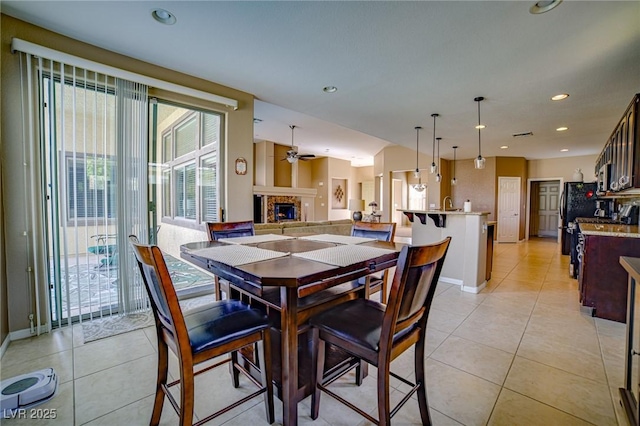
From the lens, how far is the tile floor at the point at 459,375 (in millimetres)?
1535

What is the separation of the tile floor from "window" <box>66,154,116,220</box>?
1.07 metres

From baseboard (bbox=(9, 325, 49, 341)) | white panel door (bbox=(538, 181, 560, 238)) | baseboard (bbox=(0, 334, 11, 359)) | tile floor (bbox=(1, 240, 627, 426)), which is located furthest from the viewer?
white panel door (bbox=(538, 181, 560, 238))

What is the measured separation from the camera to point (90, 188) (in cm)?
261

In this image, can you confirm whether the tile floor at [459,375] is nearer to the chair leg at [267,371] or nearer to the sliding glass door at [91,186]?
the chair leg at [267,371]

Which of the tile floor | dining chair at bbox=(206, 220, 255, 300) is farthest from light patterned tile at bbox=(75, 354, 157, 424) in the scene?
dining chair at bbox=(206, 220, 255, 300)

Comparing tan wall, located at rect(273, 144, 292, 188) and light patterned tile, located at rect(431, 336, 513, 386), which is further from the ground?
tan wall, located at rect(273, 144, 292, 188)

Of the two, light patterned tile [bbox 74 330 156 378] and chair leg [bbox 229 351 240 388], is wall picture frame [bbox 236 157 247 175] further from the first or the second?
chair leg [bbox 229 351 240 388]

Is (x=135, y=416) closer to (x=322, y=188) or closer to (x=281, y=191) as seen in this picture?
(x=281, y=191)

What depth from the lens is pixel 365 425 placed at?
146 centimetres

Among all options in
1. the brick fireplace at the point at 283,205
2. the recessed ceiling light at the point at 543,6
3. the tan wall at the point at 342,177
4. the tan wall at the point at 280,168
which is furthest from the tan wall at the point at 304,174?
the recessed ceiling light at the point at 543,6

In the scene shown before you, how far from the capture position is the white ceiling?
6.89ft

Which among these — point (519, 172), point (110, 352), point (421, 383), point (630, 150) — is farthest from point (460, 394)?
point (519, 172)

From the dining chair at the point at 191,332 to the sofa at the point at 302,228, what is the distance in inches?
99.7

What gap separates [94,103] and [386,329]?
10.5 feet
